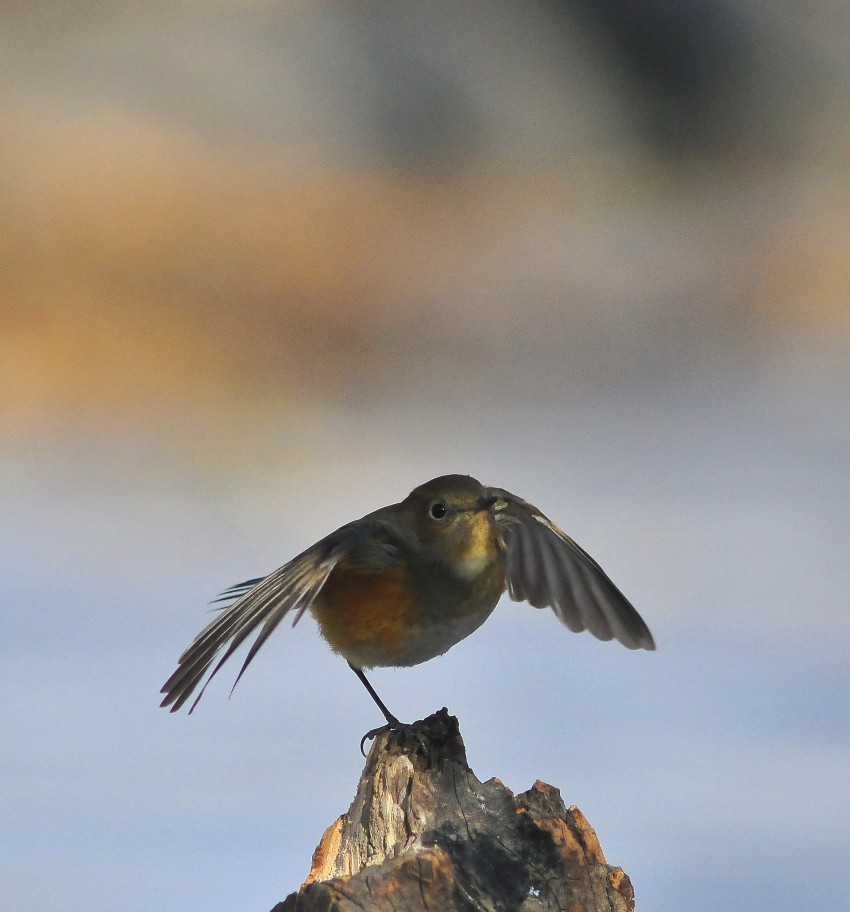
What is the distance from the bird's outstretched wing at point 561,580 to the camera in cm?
326

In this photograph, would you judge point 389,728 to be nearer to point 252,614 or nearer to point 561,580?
point 252,614

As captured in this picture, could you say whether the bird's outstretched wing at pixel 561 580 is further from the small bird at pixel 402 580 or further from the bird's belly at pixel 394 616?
the bird's belly at pixel 394 616

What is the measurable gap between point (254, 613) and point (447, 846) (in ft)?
2.17

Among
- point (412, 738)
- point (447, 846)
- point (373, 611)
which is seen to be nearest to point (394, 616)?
point (373, 611)

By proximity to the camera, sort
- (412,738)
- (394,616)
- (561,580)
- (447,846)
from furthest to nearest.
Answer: (561,580) → (394,616) → (412,738) → (447,846)

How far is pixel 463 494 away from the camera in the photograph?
2885 millimetres

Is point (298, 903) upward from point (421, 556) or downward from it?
downward

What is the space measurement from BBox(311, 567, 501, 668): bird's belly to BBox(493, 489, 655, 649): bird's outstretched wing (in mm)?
440

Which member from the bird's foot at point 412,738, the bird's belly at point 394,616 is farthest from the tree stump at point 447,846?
the bird's belly at point 394,616

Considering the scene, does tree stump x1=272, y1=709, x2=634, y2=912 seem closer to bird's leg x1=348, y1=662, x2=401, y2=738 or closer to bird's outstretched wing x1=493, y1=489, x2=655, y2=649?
bird's leg x1=348, y1=662, x2=401, y2=738

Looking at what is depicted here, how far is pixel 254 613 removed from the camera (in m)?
2.54

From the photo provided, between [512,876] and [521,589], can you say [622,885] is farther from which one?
[521,589]

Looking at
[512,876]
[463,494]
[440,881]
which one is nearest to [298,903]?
[440,881]

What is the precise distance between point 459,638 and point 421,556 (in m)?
0.22
